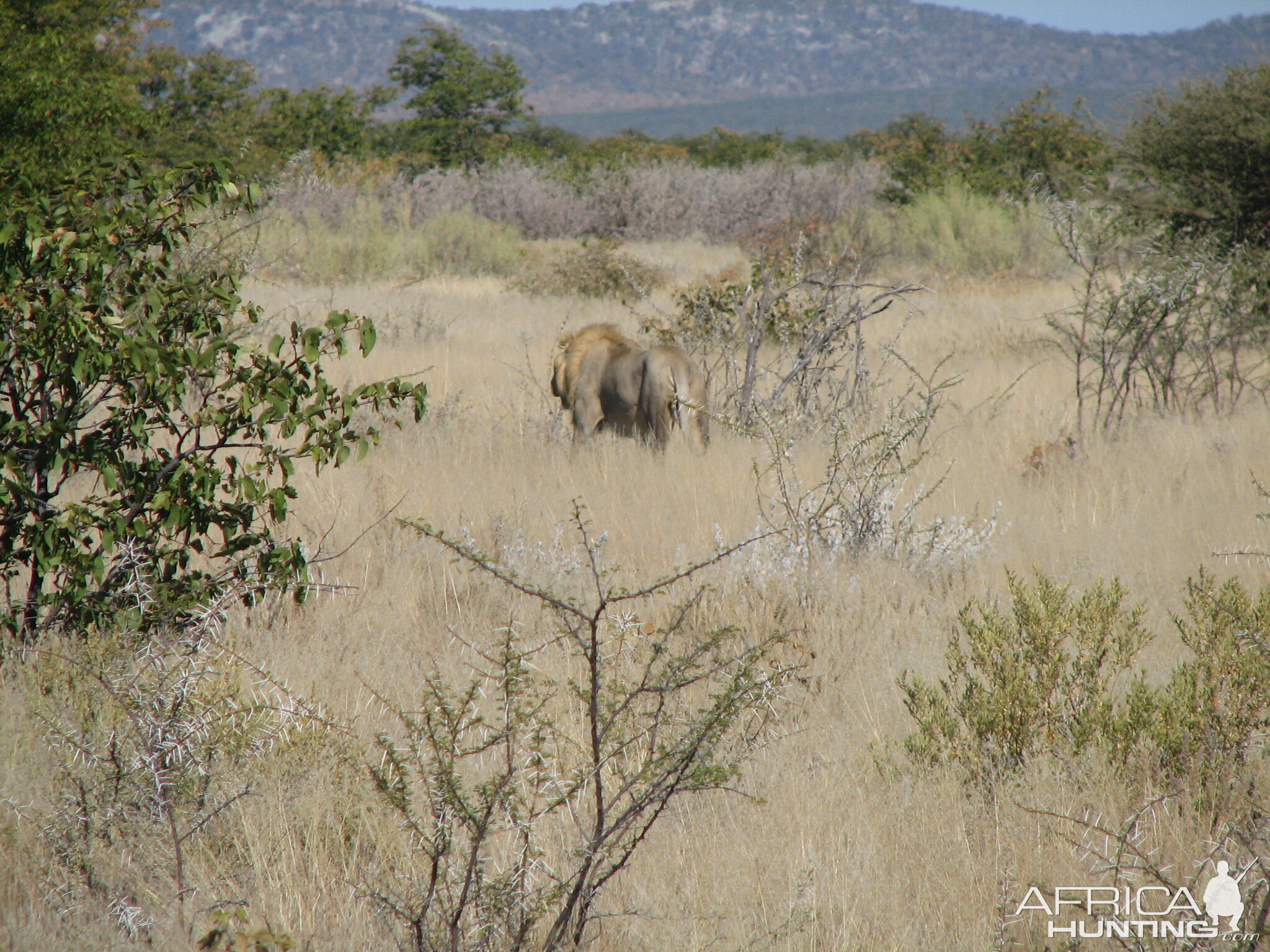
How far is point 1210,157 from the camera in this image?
9820mm

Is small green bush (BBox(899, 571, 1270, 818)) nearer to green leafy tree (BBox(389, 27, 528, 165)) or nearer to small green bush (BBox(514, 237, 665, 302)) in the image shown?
small green bush (BBox(514, 237, 665, 302))

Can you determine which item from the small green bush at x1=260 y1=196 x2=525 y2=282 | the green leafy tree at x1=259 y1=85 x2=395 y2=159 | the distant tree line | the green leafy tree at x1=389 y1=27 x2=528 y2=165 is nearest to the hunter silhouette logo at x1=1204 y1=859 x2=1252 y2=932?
the distant tree line

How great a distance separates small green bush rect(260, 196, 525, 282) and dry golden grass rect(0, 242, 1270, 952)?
7964mm

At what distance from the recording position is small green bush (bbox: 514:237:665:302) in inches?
576

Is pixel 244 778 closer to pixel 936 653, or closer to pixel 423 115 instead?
pixel 936 653

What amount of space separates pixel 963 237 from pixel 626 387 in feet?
44.9

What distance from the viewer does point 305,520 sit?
5125 millimetres

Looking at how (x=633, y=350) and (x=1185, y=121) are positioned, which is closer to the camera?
(x=633, y=350)

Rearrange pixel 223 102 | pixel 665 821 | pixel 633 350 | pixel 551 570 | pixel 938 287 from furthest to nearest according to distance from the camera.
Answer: pixel 223 102, pixel 938 287, pixel 633 350, pixel 551 570, pixel 665 821

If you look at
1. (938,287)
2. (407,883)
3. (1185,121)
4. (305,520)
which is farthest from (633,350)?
(938,287)

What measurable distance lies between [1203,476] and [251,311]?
209 inches

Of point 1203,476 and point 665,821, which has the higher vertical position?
point 1203,476

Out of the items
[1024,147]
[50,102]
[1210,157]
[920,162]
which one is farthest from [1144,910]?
[1024,147]

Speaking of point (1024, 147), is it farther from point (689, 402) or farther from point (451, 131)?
point (689, 402)
